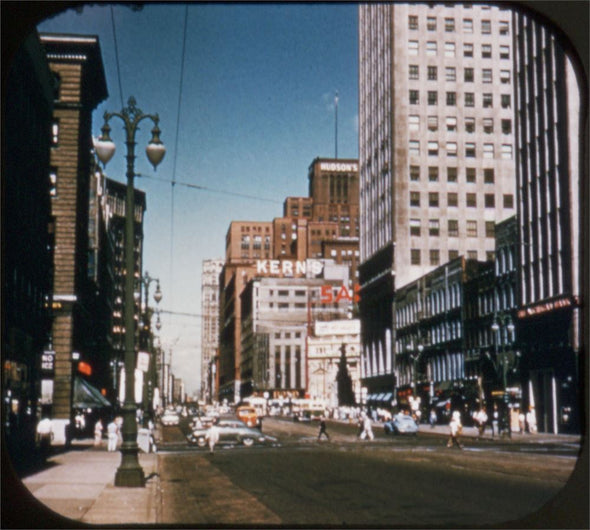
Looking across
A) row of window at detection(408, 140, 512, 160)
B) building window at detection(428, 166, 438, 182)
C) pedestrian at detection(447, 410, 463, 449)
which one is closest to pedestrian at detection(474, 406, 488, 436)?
pedestrian at detection(447, 410, 463, 449)

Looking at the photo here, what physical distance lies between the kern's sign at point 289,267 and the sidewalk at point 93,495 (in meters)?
4.82

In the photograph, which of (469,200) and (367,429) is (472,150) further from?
(367,429)

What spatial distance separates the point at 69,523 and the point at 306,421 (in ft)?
267

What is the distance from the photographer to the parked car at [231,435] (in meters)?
40.7

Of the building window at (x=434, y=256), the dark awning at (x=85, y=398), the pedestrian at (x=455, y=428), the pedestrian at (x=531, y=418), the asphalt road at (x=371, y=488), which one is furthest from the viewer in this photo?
the dark awning at (x=85, y=398)

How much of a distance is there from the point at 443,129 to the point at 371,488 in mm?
13708

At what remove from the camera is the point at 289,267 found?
63.6 ft

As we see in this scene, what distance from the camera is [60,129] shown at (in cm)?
4634

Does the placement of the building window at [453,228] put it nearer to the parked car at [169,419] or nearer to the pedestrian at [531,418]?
the pedestrian at [531,418]

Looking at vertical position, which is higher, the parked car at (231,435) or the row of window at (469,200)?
the row of window at (469,200)

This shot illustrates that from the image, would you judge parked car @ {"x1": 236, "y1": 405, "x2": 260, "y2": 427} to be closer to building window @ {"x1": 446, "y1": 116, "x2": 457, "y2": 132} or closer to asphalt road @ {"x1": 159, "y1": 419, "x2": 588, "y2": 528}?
asphalt road @ {"x1": 159, "y1": 419, "x2": 588, "y2": 528}

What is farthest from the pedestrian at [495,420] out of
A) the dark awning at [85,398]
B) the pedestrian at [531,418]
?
the dark awning at [85,398]

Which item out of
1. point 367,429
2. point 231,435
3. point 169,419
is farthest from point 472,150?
point 169,419

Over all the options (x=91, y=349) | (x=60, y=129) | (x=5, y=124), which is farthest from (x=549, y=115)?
(x=91, y=349)
